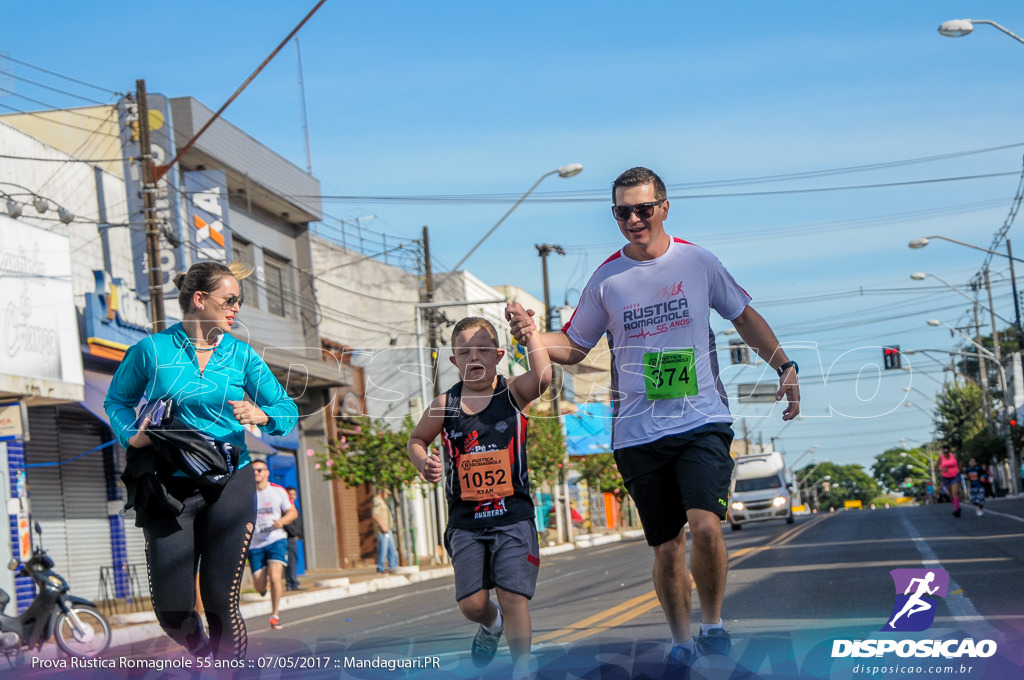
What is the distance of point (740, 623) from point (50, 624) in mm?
6542

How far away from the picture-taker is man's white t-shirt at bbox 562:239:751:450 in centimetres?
591

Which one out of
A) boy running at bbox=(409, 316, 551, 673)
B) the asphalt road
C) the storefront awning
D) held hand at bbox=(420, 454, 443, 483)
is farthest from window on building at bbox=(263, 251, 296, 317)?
held hand at bbox=(420, 454, 443, 483)

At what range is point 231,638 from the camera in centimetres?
572

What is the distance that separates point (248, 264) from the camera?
32.9 metres

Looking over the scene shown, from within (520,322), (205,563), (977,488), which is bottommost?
(977,488)

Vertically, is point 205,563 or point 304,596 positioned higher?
point 205,563

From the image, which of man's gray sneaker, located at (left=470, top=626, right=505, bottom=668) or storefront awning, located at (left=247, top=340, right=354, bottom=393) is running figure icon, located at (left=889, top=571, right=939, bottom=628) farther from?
storefront awning, located at (left=247, top=340, right=354, bottom=393)

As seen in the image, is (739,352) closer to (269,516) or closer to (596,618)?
(596,618)

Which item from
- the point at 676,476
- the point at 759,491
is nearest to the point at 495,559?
the point at 676,476

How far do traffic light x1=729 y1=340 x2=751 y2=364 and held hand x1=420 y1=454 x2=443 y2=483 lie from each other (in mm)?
1758

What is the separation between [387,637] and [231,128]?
2299cm

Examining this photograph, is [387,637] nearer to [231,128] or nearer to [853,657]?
[853,657]

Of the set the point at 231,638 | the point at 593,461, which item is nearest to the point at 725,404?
→ the point at 231,638

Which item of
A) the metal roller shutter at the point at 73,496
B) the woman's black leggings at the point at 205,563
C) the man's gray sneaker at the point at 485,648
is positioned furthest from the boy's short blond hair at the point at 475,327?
the metal roller shutter at the point at 73,496
